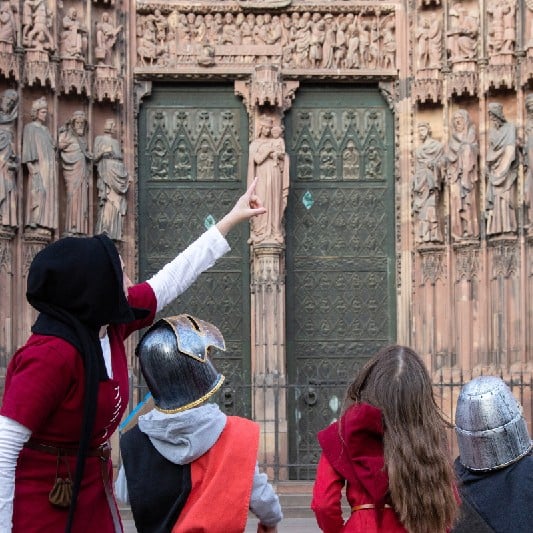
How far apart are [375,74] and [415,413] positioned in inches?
452

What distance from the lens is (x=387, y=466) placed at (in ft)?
13.2

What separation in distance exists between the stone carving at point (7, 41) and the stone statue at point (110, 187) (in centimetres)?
136

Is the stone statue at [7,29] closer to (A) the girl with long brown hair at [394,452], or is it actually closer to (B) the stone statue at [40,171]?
(B) the stone statue at [40,171]

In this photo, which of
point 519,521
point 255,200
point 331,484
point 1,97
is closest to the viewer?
point 519,521

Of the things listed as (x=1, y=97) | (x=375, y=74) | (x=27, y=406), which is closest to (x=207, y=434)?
(x=27, y=406)

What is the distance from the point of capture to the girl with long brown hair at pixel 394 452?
13.1 ft

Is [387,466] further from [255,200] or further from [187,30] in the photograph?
[187,30]

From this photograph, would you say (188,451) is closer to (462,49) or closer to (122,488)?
(122,488)

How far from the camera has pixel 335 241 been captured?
15023mm

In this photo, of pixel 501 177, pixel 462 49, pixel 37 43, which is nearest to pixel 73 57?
pixel 37 43

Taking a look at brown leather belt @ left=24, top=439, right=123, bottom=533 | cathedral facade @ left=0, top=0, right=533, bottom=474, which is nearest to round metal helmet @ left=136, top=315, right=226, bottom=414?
brown leather belt @ left=24, top=439, right=123, bottom=533

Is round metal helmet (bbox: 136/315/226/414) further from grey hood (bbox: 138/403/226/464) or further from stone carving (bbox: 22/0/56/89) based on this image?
stone carving (bbox: 22/0/56/89)

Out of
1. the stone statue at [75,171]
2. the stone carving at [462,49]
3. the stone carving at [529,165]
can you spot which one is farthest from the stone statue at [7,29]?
the stone carving at [529,165]

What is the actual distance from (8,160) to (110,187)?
4.44 feet
